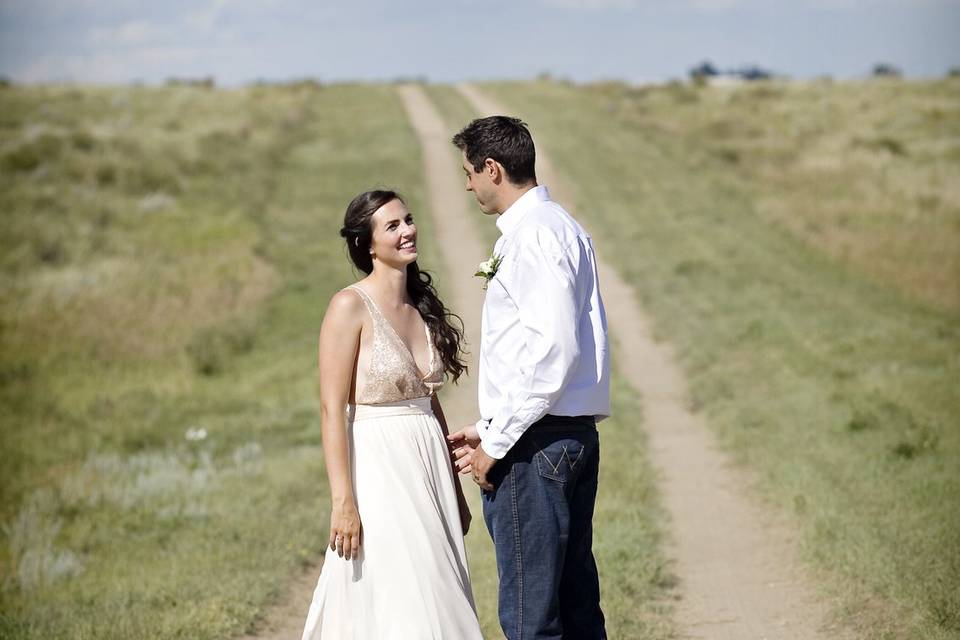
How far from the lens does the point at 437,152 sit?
1179 inches

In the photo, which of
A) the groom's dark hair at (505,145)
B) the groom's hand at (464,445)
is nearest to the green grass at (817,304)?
the groom's hand at (464,445)

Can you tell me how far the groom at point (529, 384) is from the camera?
3740mm

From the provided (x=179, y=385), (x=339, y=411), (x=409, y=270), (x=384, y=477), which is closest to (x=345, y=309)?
(x=339, y=411)

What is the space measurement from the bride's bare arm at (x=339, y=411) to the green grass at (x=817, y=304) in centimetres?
309

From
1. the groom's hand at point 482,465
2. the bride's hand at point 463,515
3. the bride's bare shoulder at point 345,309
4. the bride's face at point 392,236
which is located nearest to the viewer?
the groom's hand at point 482,465

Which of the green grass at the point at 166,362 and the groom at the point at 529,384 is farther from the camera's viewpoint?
the green grass at the point at 166,362

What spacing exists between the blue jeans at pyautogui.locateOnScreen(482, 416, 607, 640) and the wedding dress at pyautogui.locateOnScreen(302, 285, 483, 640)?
0.24 m

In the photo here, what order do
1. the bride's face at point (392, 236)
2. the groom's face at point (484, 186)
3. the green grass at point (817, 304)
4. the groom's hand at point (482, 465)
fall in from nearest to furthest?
the groom's hand at point (482, 465), the groom's face at point (484, 186), the bride's face at point (392, 236), the green grass at point (817, 304)

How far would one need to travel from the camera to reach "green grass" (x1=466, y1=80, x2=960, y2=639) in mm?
6941

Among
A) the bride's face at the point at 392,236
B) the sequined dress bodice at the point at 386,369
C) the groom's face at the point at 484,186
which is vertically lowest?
the sequined dress bodice at the point at 386,369

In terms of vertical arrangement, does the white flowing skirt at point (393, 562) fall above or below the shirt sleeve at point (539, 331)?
below

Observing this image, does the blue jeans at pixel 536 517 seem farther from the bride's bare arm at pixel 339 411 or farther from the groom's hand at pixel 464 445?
the bride's bare arm at pixel 339 411

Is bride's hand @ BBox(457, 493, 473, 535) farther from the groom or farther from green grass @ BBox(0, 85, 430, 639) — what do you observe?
green grass @ BBox(0, 85, 430, 639)

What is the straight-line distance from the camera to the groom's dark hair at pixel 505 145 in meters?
3.90
